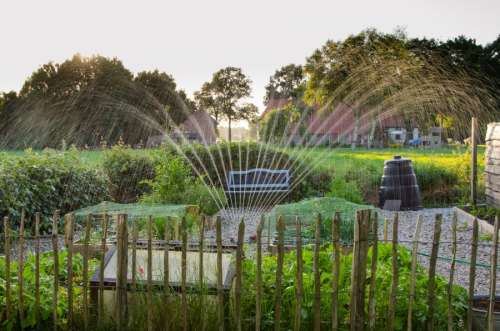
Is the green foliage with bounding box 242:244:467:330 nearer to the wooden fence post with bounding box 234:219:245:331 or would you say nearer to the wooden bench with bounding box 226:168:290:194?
the wooden fence post with bounding box 234:219:245:331

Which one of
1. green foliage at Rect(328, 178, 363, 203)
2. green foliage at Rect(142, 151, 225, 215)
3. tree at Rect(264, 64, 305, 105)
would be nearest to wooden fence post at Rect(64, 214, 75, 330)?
green foliage at Rect(142, 151, 225, 215)

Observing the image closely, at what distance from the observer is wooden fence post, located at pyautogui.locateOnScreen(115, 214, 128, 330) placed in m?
3.85

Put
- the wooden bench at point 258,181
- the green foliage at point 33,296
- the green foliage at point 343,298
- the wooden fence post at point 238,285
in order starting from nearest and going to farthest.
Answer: the wooden fence post at point 238,285 < the green foliage at point 343,298 < the green foliage at point 33,296 < the wooden bench at point 258,181

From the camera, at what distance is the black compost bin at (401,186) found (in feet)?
37.7

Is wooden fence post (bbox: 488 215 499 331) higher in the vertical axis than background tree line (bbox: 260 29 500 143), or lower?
lower

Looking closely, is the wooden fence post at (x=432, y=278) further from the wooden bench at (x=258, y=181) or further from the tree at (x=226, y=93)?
the tree at (x=226, y=93)

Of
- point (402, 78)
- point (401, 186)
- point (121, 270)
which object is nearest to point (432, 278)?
point (121, 270)

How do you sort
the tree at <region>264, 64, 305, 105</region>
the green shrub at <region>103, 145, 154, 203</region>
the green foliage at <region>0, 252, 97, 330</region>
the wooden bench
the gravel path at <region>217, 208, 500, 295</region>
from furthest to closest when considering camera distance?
the tree at <region>264, 64, 305, 105</region>, the green shrub at <region>103, 145, 154, 203</region>, the wooden bench, the gravel path at <region>217, 208, 500, 295</region>, the green foliage at <region>0, 252, 97, 330</region>

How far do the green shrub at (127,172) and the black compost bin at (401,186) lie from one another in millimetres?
5994

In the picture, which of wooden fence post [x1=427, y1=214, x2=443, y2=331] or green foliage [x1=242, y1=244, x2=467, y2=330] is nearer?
wooden fence post [x1=427, y1=214, x2=443, y2=331]

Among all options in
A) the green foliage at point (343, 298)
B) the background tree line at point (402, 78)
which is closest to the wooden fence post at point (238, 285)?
the green foliage at point (343, 298)

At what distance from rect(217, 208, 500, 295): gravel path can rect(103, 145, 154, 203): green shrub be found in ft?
9.77

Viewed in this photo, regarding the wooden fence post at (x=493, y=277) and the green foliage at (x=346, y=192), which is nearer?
the wooden fence post at (x=493, y=277)

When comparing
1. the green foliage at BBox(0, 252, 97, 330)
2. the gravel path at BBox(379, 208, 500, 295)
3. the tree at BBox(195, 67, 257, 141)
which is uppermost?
the tree at BBox(195, 67, 257, 141)
